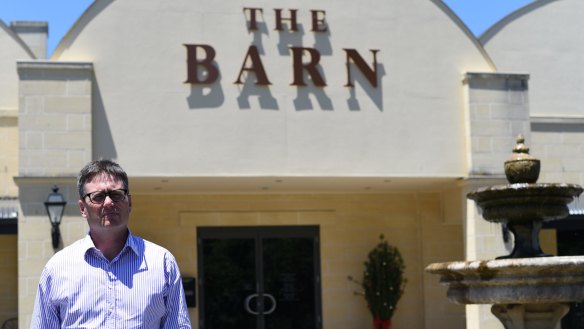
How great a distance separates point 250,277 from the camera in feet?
62.4

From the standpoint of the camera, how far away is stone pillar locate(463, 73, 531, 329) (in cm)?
1664

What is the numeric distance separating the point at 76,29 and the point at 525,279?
28.3 feet

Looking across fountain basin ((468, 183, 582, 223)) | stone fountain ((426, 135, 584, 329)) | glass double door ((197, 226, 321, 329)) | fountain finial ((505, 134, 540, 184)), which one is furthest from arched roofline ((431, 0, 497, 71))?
fountain basin ((468, 183, 582, 223))

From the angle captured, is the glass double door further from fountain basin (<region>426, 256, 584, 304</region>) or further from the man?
the man

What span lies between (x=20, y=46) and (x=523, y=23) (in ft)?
A: 33.3

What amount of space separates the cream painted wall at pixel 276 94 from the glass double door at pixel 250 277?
325 cm

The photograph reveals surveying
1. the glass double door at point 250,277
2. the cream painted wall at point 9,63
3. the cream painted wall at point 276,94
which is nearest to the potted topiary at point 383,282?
the glass double door at point 250,277

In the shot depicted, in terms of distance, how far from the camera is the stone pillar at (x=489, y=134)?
1664 centimetres

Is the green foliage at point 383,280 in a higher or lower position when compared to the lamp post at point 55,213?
lower

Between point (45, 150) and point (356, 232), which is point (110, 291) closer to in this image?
point (45, 150)

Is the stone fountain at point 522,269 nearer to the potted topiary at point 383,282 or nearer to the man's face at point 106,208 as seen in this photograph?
the man's face at point 106,208

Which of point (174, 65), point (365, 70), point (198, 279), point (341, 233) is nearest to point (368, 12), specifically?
point (365, 70)

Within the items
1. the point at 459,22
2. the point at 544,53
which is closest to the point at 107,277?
the point at 459,22

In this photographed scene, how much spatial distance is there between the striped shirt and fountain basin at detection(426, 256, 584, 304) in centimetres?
647
